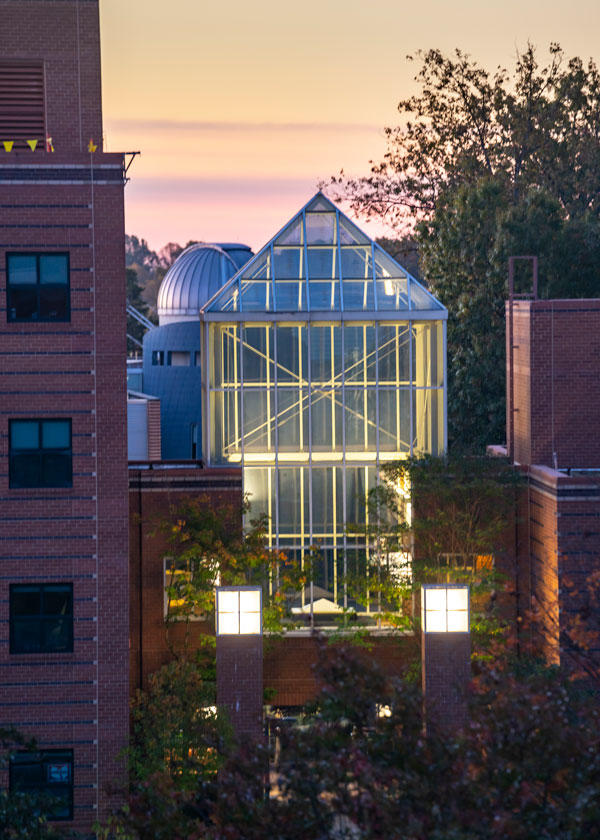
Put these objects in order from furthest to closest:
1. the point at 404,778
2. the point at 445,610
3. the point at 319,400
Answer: the point at 319,400
the point at 445,610
the point at 404,778

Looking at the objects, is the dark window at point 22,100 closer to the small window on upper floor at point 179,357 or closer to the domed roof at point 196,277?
the small window on upper floor at point 179,357

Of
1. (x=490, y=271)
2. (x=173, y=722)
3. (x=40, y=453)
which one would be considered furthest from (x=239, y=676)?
(x=490, y=271)

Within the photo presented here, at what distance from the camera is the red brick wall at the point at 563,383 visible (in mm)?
30016

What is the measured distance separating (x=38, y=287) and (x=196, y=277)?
30.5 meters

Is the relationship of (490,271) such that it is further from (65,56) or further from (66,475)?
(66,475)

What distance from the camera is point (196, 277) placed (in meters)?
56.0

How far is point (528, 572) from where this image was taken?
97.9 ft

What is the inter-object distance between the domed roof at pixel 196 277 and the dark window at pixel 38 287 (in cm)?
2936

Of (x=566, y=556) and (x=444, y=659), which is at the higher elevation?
(x=566, y=556)

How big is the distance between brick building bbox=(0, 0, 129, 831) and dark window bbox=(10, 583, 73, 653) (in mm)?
20

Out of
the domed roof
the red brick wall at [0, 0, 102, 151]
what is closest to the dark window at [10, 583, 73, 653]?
the red brick wall at [0, 0, 102, 151]

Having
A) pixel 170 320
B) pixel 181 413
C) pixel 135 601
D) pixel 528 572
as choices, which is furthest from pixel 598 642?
pixel 170 320

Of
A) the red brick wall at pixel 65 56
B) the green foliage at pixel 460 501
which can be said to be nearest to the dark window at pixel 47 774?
the green foliage at pixel 460 501

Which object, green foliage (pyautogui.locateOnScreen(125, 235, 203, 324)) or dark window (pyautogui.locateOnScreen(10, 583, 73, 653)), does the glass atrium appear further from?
green foliage (pyautogui.locateOnScreen(125, 235, 203, 324))
